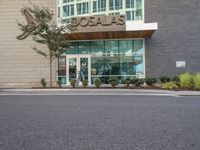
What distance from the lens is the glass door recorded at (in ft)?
109

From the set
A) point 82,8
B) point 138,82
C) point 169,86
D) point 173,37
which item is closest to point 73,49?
point 82,8

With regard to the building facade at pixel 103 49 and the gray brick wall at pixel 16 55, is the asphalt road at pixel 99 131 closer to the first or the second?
the building facade at pixel 103 49

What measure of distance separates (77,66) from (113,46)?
361 cm

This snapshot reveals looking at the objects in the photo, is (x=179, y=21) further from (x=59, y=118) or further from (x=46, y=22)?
(x=59, y=118)

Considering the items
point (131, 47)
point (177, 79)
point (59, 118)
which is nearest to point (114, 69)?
point (131, 47)

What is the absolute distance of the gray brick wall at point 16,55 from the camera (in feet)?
108

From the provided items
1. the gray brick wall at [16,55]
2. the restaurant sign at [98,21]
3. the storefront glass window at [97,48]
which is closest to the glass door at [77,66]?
the storefront glass window at [97,48]

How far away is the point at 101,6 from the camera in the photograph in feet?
110

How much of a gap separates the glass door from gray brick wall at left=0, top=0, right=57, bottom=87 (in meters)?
1.36

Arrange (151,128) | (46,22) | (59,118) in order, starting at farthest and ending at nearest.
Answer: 1. (46,22)
2. (59,118)
3. (151,128)

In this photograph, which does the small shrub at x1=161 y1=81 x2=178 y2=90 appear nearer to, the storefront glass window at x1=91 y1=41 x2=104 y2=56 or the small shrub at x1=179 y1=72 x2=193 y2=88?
the small shrub at x1=179 y1=72 x2=193 y2=88

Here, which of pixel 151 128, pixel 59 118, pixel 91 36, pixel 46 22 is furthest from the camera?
pixel 91 36

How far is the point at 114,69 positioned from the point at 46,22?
725 centimetres

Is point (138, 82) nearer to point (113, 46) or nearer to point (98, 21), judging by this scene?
point (98, 21)
